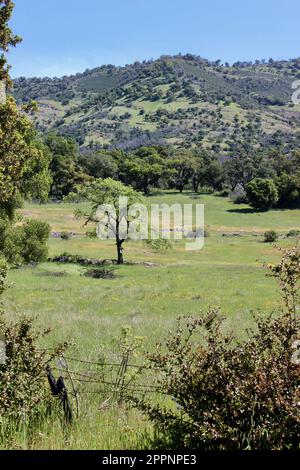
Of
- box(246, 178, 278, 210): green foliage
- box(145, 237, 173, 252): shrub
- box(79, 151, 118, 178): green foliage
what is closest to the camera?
box(145, 237, 173, 252): shrub

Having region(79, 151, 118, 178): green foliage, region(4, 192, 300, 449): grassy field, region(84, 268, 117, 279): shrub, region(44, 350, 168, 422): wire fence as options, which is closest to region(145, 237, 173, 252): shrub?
region(4, 192, 300, 449): grassy field

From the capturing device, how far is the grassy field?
6.75 metres

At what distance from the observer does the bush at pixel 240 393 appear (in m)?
5.54

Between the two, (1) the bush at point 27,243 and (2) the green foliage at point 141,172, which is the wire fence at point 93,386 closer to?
(1) the bush at point 27,243

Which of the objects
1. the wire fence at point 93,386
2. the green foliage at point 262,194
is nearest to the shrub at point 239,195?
the green foliage at point 262,194

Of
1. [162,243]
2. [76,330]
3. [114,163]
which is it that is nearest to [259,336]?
[76,330]

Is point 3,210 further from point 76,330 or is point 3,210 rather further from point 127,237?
point 127,237

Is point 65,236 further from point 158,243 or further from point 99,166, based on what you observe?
point 99,166

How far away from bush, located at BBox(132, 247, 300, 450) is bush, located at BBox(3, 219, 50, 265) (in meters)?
32.1

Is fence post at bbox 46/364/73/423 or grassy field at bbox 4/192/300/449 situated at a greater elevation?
fence post at bbox 46/364/73/423

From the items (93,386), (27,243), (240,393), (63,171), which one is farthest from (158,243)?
(63,171)

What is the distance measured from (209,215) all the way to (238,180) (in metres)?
36.5

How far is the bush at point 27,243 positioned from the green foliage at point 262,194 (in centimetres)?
7133

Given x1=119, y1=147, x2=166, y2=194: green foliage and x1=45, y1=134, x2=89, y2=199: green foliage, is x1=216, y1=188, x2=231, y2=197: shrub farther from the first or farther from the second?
x1=45, y1=134, x2=89, y2=199: green foliage
